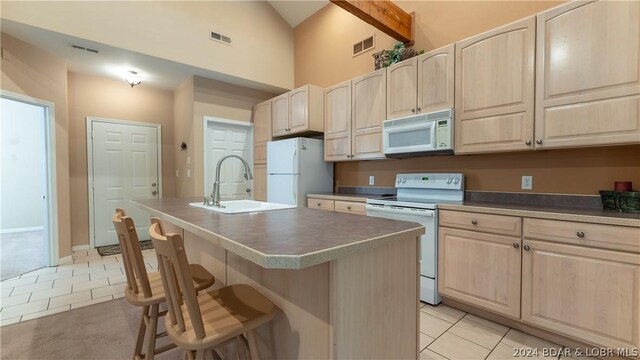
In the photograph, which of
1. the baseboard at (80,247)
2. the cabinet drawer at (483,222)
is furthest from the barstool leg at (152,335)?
the baseboard at (80,247)

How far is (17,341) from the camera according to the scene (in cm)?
199

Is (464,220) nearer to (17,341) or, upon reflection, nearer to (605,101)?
(605,101)

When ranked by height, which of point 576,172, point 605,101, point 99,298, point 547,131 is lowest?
point 99,298

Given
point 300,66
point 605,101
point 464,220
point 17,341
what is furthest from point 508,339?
point 300,66

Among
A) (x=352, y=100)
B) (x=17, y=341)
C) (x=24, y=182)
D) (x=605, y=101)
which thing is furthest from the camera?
(x=24, y=182)

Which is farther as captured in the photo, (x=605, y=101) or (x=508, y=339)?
(x=508, y=339)

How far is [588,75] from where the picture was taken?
192 centimetres

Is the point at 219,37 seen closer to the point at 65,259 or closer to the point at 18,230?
the point at 65,259

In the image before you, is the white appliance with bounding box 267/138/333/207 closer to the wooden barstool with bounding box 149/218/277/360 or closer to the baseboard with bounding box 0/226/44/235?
the wooden barstool with bounding box 149/218/277/360

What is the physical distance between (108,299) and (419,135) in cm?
337

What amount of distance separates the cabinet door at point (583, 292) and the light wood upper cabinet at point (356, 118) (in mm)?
A: 1802

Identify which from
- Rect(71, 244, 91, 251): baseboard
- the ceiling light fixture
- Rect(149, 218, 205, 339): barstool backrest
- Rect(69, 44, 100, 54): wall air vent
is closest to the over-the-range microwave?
Rect(149, 218, 205, 339): barstool backrest

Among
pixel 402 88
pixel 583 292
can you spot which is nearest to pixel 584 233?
pixel 583 292

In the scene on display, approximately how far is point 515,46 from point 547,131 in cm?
72
